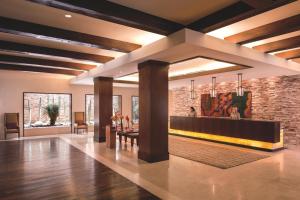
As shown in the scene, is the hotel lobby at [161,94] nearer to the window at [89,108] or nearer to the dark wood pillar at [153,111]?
the dark wood pillar at [153,111]

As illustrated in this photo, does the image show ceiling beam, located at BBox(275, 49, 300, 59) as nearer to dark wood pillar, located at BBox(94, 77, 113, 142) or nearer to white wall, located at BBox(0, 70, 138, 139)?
dark wood pillar, located at BBox(94, 77, 113, 142)

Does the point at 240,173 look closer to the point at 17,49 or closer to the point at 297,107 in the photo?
the point at 297,107

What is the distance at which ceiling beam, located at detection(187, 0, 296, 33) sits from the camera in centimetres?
291

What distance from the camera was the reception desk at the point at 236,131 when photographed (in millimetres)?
6645

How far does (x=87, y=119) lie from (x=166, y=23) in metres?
9.48

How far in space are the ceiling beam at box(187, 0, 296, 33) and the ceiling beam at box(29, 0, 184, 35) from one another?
458mm

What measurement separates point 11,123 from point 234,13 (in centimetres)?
1035

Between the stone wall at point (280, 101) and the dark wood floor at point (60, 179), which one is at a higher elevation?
the stone wall at point (280, 101)

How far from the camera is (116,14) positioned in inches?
131

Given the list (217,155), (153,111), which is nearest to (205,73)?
(217,155)

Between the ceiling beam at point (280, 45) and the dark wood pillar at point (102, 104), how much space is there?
5.64 m

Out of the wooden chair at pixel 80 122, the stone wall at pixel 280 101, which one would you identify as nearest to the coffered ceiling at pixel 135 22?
the stone wall at pixel 280 101

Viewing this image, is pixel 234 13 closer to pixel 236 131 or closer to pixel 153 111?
pixel 153 111

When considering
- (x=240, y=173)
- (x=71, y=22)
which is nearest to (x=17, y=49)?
(x=71, y=22)
